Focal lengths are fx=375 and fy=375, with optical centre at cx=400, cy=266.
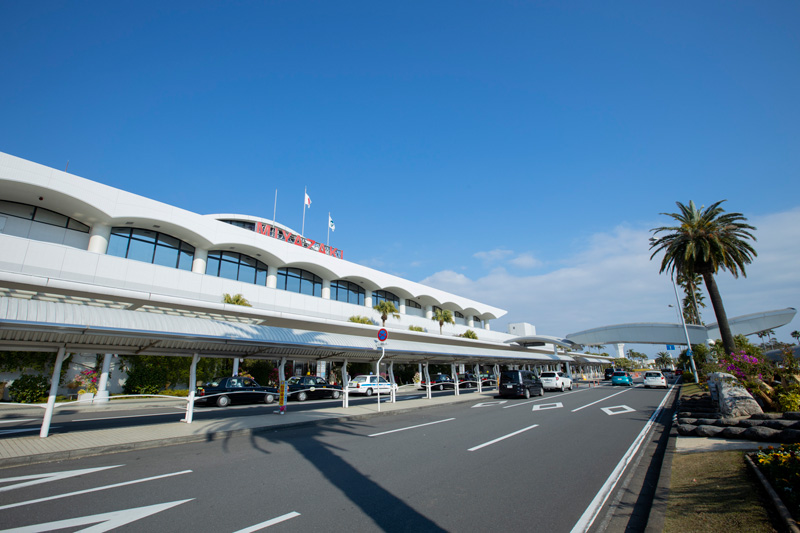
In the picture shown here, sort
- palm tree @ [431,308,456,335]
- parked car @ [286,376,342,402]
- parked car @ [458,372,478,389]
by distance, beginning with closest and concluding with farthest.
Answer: parked car @ [286,376,342,402] → parked car @ [458,372,478,389] → palm tree @ [431,308,456,335]

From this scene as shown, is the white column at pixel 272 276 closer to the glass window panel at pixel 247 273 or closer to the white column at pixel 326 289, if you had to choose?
the glass window panel at pixel 247 273

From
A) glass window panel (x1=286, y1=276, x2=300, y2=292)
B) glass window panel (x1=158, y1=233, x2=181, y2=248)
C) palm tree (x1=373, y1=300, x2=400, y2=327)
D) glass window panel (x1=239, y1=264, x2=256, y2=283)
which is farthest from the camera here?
palm tree (x1=373, y1=300, x2=400, y2=327)

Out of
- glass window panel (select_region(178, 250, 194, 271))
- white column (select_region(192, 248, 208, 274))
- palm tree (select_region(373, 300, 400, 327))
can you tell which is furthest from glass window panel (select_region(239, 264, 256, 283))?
palm tree (select_region(373, 300, 400, 327))

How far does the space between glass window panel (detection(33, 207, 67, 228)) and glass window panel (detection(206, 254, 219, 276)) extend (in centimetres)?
919

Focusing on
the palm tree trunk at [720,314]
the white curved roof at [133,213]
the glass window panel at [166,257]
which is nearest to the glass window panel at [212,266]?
the white curved roof at [133,213]

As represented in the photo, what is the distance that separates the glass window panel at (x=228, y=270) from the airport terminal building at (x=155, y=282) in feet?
0.30

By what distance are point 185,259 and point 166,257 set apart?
139cm

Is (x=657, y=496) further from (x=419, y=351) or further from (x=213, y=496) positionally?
(x=419, y=351)

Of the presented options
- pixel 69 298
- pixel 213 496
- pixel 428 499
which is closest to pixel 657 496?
pixel 428 499

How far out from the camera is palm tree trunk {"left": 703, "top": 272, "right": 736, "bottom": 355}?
25734mm

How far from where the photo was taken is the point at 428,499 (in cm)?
580

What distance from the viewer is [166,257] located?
2809cm

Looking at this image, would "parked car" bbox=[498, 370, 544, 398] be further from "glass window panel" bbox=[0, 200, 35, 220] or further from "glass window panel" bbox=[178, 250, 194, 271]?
"glass window panel" bbox=[0, 200, 35, 220]

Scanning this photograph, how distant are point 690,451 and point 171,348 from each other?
602 inches
